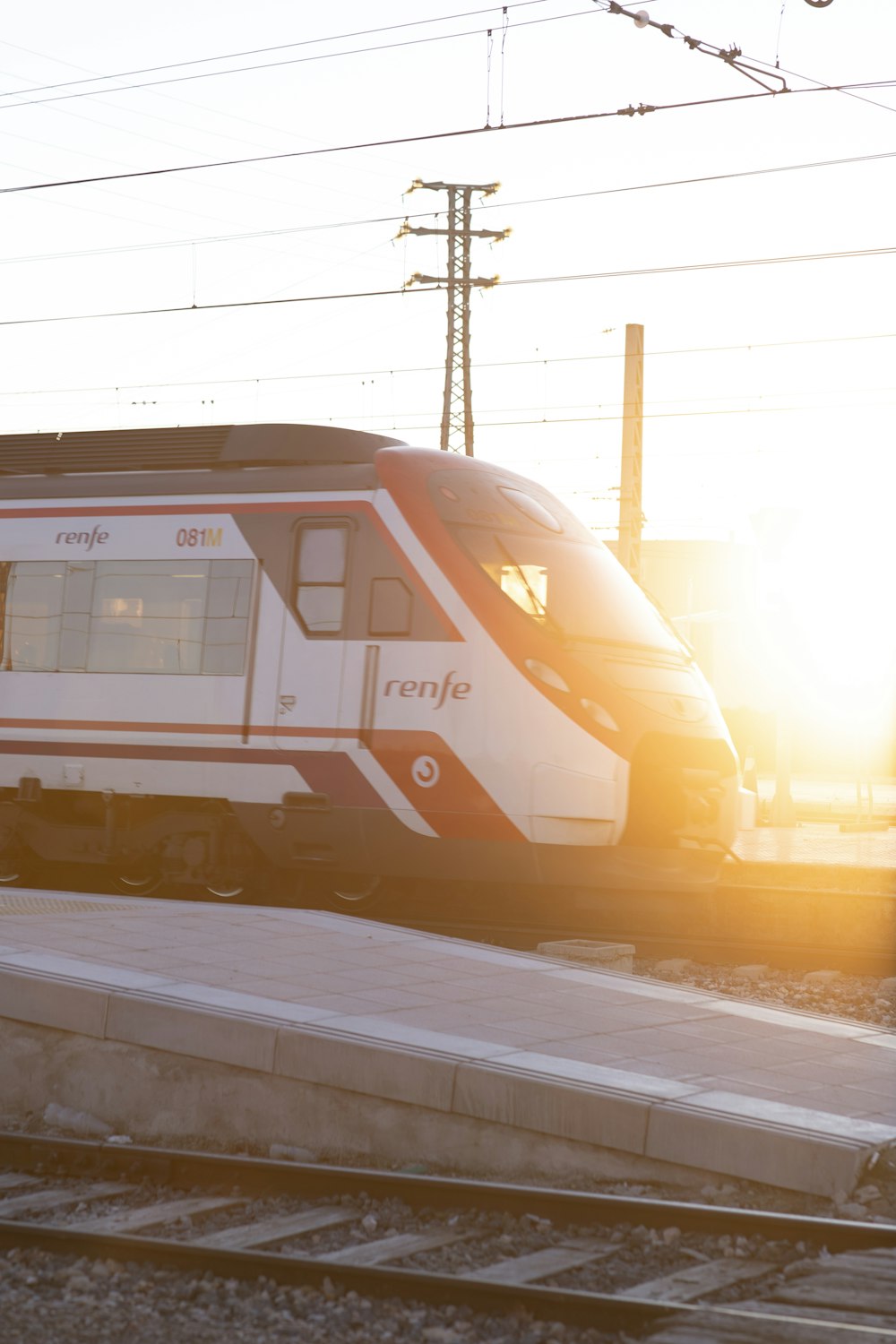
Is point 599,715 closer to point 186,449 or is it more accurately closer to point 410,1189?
point 186,449

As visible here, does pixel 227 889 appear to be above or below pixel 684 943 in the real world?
above

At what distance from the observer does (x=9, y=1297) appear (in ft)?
15.1

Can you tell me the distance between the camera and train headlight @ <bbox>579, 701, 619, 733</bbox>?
10.9 meters

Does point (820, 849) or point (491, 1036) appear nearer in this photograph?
point (491, 1036)

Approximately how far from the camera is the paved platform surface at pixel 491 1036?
5516mm

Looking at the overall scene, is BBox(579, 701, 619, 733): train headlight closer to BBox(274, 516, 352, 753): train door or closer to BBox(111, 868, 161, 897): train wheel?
BBox(274, 516, 352, 753): train door

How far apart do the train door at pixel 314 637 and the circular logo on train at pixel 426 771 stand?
0.68 metres

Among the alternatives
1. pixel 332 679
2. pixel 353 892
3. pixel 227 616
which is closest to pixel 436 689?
pixel 332 679

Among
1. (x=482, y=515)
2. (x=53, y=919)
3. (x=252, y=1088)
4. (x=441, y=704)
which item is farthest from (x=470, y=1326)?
(x=482, y=515)

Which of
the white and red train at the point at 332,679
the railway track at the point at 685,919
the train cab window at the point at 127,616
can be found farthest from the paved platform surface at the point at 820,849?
the train cab window at the point at 127,616

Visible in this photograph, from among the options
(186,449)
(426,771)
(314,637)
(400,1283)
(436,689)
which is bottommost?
(400,1283)

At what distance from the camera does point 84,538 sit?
12555 mm

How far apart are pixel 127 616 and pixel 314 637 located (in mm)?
1690

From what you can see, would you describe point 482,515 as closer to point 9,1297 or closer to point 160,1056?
point 160,1056
